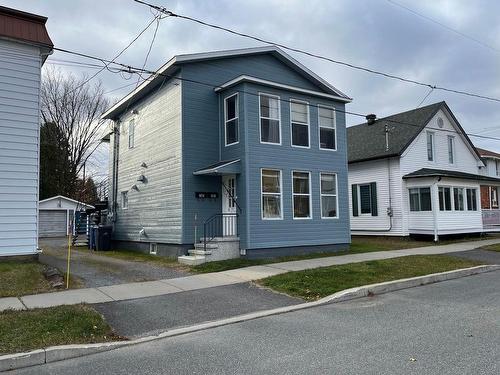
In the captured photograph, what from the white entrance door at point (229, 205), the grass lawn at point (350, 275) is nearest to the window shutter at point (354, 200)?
the grass lawn at point (350, 275)

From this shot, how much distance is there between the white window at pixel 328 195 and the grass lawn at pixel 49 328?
443 inches

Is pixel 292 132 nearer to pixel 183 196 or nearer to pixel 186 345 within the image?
pixel 183 196

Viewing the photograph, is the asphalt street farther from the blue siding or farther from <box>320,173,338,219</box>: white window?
<box>320,173,338,219</box>: white window

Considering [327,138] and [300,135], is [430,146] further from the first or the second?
[300,135]

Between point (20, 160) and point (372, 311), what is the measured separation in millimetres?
10126

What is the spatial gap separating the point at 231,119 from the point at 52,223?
2371 cm

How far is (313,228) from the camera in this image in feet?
56.0

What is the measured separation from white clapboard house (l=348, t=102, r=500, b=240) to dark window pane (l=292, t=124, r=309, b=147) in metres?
8.31

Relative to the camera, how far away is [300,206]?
1692 cm

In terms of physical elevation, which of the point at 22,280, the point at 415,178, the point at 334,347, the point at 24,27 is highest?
the point at 24,27

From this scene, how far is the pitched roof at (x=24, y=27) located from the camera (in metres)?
12.7

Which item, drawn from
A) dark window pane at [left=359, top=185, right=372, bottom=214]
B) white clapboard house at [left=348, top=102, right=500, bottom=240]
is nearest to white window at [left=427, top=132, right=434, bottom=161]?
white clapboard house at [left=348, top=102, right=500, bottom=240]

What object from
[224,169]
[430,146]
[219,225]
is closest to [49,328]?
[224,169]

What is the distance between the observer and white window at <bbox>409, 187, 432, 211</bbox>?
917 inches
